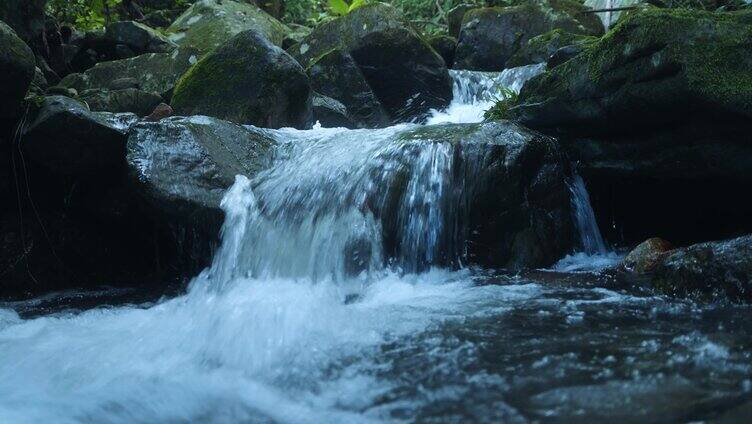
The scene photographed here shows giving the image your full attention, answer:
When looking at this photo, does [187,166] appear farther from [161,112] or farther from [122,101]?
[122,101]

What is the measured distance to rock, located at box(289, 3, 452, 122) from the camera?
33.3 feet

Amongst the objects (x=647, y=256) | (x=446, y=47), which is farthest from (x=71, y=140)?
(x=446, y=47)

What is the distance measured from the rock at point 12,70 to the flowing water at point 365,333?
1.66m

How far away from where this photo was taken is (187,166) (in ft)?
17.8

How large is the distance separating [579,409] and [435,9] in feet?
54.4

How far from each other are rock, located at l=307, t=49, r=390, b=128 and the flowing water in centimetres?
367

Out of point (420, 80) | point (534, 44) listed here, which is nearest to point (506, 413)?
point (420, 80)

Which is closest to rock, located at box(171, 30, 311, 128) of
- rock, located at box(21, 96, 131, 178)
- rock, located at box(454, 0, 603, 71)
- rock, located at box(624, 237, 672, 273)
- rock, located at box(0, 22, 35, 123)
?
rock, located at box(21, 96, 131, 178)

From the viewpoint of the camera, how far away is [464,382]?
2693mm

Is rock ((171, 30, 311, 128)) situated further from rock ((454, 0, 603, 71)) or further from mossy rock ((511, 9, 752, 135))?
rock ((454, 0, 603, 71))

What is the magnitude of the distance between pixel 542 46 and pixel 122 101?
256 inches

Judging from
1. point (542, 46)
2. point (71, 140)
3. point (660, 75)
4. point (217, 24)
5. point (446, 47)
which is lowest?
point (71, 140)

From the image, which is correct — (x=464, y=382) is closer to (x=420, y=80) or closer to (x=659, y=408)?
(x=659, y=408)

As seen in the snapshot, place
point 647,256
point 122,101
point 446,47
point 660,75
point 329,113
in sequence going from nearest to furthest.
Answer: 1. point 647,256
2. point 660,75
3. point 122,101
4. point 329,113
5. point 446,47
